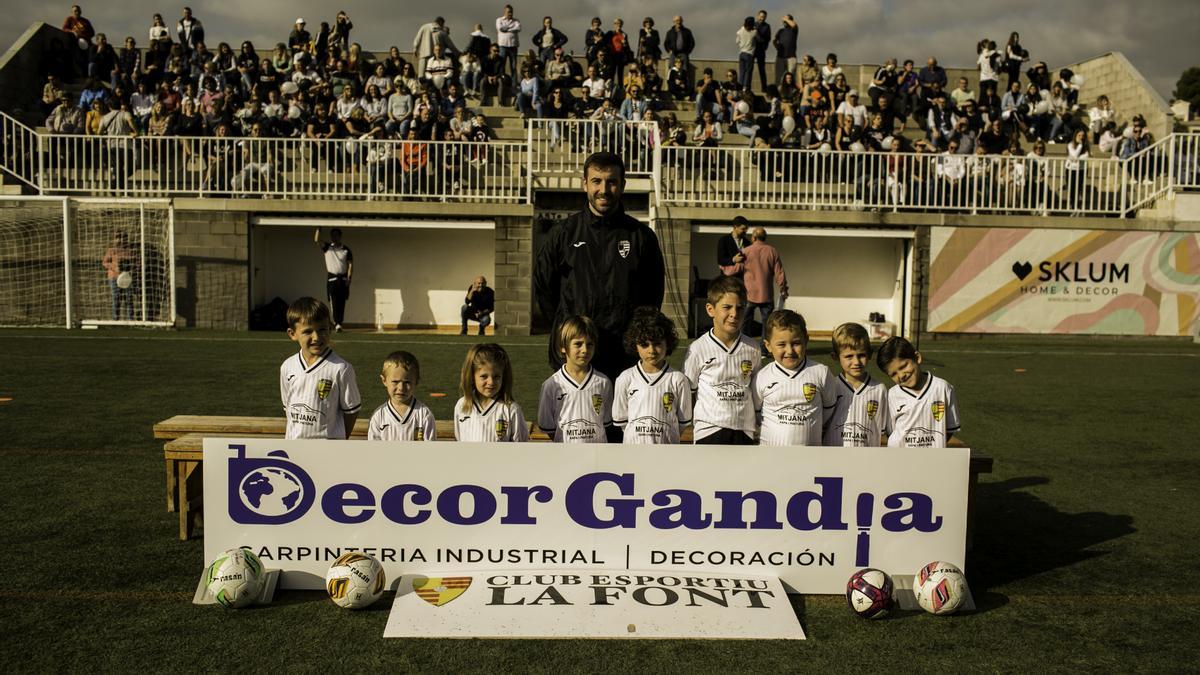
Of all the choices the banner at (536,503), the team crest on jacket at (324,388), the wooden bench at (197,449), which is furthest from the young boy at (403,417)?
the banner at (536,503)

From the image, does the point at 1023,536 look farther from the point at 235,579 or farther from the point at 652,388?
the point at 235,579

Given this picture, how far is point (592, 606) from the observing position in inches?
168

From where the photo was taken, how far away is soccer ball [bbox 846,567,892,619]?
14.1ft

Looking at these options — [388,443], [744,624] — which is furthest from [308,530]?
[744,624]

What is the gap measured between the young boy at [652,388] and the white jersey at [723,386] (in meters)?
0.08

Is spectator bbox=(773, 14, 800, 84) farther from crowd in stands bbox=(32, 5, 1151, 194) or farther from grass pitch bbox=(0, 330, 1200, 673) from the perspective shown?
grass pitch bbox=(0, 330, 1200, 673)

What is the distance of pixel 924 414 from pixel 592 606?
6.95 ft

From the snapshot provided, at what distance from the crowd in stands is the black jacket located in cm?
1293

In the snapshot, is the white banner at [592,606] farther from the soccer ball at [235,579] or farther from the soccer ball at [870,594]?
the soccer ball at [235,579]

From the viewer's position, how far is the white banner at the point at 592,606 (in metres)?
4.05

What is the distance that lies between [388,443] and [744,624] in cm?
182

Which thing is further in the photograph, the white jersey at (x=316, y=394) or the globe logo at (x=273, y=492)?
the white jersey at (x=316, y=394)

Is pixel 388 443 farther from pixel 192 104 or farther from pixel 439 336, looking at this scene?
pixel 192 104

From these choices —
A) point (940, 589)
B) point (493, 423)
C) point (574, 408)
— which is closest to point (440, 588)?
point (493, 423)
